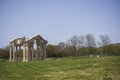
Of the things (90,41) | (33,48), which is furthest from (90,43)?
(33,48)

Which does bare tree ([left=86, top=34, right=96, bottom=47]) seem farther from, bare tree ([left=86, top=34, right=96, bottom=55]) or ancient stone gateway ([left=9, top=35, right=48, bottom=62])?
ancient stone gateway ([left=9, top=35, right=48, bottom=62])

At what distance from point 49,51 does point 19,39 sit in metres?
32.1

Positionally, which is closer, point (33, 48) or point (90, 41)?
point (33, 48)

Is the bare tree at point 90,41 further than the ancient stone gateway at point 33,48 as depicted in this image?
Yes

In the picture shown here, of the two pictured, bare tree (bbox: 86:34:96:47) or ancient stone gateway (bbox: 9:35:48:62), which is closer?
ancient stone gateway (bbox: 9:35:48:62)

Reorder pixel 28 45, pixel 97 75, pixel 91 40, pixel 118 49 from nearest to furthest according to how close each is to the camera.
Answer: pixel 97 75 → pixel 28 45 → pixel 118 49 → pixel 91 40

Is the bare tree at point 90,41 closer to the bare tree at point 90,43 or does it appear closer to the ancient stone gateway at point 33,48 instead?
the bare tree at point 90,43

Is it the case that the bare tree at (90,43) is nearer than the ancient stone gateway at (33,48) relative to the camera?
No

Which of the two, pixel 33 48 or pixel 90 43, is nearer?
pixel 33 48

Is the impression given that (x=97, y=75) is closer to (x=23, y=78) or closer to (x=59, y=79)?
(x=59, y=79)

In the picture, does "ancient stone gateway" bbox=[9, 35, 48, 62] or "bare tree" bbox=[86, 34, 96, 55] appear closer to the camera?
"ancient stone gateway" bbox=[9, 35, 48, 62]

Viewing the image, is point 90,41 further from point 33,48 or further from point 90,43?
point 33,48

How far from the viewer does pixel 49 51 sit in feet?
278

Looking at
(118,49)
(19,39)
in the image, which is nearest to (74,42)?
(118,49)
